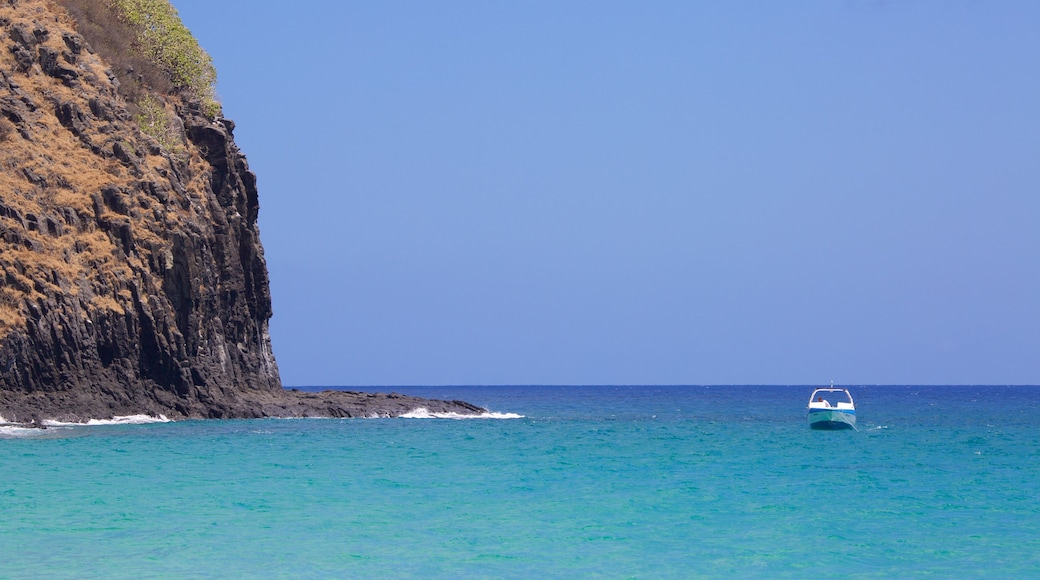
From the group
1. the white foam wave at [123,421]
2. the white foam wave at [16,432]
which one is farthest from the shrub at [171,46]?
the white foam wave at [16,432]

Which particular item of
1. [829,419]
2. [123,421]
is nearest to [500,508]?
[123,421]

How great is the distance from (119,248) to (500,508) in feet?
127

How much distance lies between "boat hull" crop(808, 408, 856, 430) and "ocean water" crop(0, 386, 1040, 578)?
1366 centimetres

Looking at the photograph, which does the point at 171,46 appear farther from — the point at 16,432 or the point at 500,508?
the point at 500,508

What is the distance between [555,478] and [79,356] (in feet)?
97.9

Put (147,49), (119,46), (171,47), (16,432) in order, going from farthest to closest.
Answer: (171,47) → (147,49) → (119,46) → (16,432)

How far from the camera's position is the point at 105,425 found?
180ft

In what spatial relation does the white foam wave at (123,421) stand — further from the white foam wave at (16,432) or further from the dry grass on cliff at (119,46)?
the dry grass on cliff at (119,46)

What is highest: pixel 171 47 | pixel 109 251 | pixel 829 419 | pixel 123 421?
pixel 171 47

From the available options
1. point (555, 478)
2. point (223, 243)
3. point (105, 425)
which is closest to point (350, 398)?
point (223, 243)

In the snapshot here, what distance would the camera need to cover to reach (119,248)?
6084 centimetres

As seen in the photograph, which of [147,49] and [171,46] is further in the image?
[171,46]

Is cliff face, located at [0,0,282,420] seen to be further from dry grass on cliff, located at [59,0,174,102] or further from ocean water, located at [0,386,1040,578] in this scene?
ocean water, located at [0,386,1040,578]

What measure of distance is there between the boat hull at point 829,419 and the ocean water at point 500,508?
13.7m
